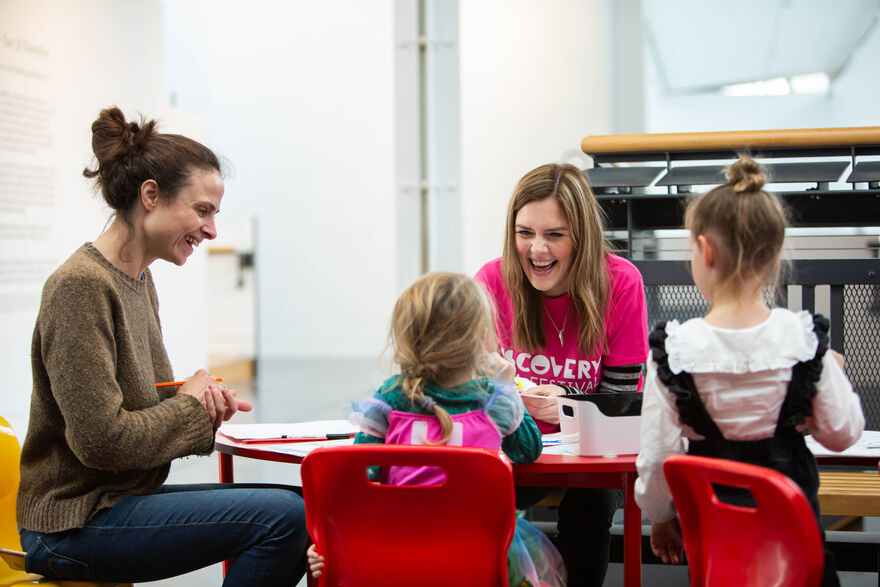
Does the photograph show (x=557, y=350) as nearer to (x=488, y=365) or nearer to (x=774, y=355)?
(x=488, y=365)

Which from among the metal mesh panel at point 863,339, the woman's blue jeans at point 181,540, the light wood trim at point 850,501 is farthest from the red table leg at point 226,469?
the metal mesh panel at point 863,339

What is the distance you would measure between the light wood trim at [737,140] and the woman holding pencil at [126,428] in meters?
1.31

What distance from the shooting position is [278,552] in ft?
5.08

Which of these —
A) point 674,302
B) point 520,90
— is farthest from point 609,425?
point 520,90

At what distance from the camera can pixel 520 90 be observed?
532 centimetres

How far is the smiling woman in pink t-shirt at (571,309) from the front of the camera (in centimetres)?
204

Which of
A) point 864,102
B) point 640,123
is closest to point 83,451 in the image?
point 640,123

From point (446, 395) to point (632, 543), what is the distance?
49 cm

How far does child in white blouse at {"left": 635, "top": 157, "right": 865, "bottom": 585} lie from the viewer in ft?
4.40

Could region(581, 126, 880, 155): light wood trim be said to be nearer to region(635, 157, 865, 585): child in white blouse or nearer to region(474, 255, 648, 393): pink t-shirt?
region(474, 255, 648, 393): pink t-shirt

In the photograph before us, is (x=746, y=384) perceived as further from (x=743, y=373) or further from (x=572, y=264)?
(x=572, y=264)

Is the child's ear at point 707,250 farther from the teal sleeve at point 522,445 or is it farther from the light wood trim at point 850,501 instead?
the light wood trim at point 850,501

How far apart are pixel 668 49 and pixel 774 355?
7775 mm

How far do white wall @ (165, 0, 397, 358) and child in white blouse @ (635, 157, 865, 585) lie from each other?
7.62m
